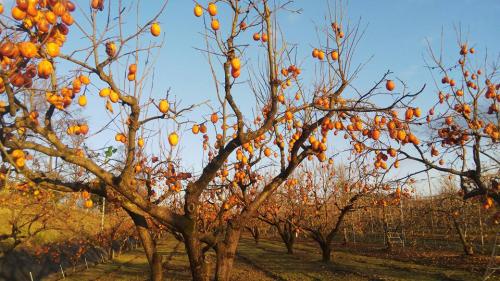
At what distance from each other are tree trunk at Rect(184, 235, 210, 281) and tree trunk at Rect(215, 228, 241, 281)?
28.0 inches

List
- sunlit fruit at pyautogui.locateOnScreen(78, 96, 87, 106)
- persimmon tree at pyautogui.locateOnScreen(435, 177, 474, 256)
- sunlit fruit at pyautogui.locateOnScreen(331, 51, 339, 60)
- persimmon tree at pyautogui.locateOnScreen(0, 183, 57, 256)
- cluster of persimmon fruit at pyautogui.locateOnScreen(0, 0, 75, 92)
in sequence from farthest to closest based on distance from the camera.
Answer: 1. persimmon tree at pyautogui.locateOnScreen(435, 177, 474, 256)
2. persimmon tree at pyautogui.locateOnScreen(0, 183, 57, 256)
3. sunlit fruit at pyautogui.locateOnScreen(331, 51, 339, 60)
4. sunlit fruit at pyautogui.locateOnScreen(78, 96, 87, 106)
5. cluster of persimmon fruit at pyautogui.locateOnScreen(0, 0, 75, 92)

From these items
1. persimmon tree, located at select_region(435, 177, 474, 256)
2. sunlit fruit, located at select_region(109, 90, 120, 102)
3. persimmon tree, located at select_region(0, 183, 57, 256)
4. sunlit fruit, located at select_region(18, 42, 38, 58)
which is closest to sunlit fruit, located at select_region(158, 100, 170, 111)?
sunlit fruit, located at select_region(109, 90, 120, 102)

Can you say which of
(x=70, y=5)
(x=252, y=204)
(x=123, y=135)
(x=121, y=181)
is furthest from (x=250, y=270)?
(x=70, y=5)

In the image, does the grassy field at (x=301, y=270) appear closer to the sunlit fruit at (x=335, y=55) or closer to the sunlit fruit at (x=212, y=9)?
the sunlit fruit at (x=335, y=55)

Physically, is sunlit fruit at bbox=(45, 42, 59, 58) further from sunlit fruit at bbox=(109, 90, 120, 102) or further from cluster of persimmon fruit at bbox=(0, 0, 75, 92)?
sunlit fruit at bbox=(109, 90, 120, 102)

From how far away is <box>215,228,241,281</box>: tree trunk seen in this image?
591 centimetres

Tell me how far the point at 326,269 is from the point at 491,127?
851 centimetres

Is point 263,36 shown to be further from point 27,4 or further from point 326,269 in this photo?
point 326,269

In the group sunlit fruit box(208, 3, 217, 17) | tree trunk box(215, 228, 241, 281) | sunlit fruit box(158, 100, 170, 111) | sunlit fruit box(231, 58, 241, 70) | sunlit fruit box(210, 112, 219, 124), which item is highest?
sunlit fruit box(208, 3, 217, 17)

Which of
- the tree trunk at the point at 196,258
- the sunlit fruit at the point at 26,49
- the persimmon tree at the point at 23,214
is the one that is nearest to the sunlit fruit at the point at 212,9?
the sunlit fruit at the point at 26,49

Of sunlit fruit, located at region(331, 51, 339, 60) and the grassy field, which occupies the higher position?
sunlit fruit, located at region(331, 51, 339, 60)

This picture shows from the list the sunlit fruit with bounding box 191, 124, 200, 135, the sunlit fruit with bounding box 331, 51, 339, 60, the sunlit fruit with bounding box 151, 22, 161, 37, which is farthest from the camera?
the sunlit fruit with bounding box 331, 51, 339, 60

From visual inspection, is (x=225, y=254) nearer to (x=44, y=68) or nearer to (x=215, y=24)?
(x=215, y=24)

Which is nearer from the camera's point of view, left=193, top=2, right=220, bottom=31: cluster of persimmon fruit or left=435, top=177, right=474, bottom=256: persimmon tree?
left=193, top=2, right=220, bottom=31: cluster of persimmon fruit
